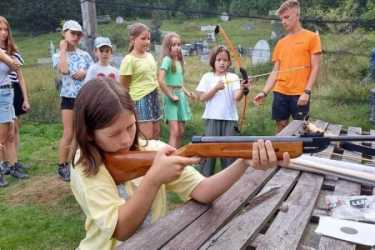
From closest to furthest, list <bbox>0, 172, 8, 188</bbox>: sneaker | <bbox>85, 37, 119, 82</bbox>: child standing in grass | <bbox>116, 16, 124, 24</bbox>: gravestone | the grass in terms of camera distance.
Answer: the grass < <bbox>85, 37, 119, 82</bbox>: child standing in grass < <bbox>0, 172, 8, 188</bbox>: sneaker < <bbox>116, 16, 124, 24</bbox>: gravestone

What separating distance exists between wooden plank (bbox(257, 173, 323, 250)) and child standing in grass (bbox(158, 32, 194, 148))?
285 centimetres

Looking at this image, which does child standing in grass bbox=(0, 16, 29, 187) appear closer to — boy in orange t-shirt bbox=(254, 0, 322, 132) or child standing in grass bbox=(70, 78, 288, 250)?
boy in orange t-shirt bbox=(254, 0, 322, 132)

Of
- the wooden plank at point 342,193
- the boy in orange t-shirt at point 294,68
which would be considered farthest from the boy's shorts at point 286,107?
the wooden plank at point 342,193

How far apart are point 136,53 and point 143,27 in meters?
0.29

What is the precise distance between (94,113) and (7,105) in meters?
3.44

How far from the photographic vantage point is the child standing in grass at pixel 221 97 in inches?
174

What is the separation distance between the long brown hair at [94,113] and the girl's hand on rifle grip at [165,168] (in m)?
0.23

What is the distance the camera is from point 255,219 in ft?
5.83

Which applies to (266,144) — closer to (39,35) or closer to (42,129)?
(42,129)

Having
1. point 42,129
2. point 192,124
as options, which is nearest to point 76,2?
point 42,129

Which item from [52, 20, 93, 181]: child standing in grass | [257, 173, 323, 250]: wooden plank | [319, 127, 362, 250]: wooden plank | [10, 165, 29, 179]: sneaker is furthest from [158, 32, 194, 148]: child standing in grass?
[257, 173, 323, 250]: wooden plank

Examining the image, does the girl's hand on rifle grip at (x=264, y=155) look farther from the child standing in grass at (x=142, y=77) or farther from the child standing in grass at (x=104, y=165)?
the child standing in grass at (x=142, y=77)

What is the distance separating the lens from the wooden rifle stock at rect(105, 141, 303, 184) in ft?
5.35

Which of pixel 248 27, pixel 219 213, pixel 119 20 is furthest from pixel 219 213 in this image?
pixel 248 27
